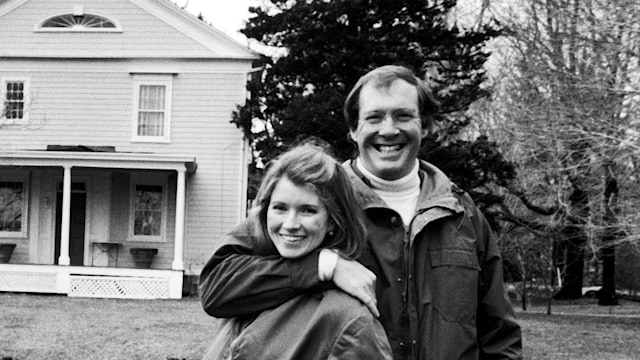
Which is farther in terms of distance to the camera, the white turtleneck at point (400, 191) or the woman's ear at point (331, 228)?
the white turtleneck at point (400, 191)

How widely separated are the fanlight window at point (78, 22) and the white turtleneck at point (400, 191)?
60.7 ft

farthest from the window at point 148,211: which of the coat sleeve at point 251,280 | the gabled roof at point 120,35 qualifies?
the coat sleeve at point 251,280

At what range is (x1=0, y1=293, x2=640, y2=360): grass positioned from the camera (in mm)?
10172

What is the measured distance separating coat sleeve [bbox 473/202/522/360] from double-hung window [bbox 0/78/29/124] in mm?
18927

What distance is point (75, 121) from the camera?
64.3 ft

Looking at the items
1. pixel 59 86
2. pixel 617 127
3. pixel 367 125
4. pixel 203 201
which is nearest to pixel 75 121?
pixel 59 86

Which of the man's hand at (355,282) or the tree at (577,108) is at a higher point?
the tree at (577,108)

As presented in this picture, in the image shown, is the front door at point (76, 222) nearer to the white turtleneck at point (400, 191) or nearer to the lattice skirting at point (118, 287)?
the lattice skirting at point (118, 287)

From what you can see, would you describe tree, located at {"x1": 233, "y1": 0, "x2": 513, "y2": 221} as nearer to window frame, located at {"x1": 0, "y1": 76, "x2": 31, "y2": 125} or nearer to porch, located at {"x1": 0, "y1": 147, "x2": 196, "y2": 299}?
porch, located at {"x1": 0, "y1": 147, "x2": 196, "y2": 299}

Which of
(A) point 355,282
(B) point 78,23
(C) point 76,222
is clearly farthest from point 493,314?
(B) point 78,23

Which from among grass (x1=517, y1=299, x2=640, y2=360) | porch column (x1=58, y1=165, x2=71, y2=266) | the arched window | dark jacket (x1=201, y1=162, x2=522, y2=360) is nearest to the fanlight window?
the arched window

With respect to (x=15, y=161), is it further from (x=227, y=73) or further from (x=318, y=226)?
(x=318, y=226)

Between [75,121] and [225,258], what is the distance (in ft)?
60.6

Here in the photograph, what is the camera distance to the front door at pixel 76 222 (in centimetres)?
1973
